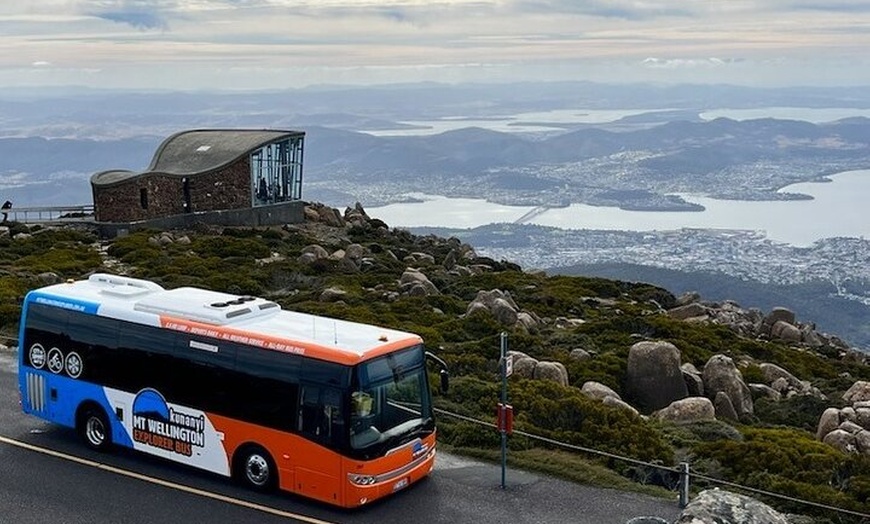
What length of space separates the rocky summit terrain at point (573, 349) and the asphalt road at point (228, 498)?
897mm

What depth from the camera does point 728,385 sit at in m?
25.3

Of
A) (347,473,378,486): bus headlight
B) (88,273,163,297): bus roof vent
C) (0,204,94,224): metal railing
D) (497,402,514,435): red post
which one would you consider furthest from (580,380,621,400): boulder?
(0,204,94,224): metal railing

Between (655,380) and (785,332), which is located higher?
(655,380)

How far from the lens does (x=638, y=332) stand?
34.0 m

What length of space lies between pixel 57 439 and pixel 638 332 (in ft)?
68.6

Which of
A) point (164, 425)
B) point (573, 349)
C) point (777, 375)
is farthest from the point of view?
point (573, 349)

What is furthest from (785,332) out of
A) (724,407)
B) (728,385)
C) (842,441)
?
(842,441)

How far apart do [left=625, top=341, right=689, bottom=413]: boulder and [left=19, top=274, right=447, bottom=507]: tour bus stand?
9374 millimetres

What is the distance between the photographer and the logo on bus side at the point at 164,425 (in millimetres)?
16344

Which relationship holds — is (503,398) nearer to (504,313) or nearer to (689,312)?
(504,313)

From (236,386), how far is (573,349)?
15637 mm

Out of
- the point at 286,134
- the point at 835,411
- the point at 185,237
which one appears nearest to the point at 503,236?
the point at 286,134

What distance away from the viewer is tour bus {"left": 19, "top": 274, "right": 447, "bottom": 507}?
1495 centimetres

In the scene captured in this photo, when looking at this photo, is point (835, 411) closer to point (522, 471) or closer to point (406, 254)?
point (522, 471)
